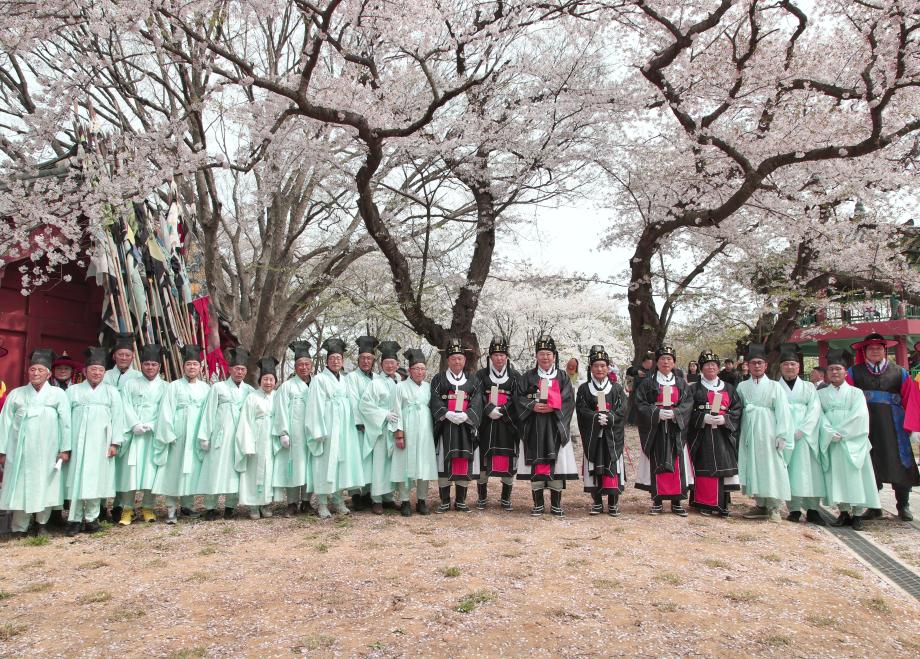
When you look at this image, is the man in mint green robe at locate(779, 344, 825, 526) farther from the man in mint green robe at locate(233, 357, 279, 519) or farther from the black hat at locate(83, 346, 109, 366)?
the black hat at locate(83, 346, 109, 366)

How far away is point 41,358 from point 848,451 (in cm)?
814

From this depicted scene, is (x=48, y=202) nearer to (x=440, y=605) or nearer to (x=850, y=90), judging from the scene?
(x=440, y=605)

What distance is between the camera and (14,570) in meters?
4.98

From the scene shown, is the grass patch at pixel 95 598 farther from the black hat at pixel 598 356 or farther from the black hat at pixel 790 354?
the black hat at pixel 790 354

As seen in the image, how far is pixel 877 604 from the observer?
4109 mm

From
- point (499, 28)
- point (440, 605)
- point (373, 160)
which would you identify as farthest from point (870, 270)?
point (440, 605)

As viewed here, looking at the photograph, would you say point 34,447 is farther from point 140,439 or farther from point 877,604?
point 877,604

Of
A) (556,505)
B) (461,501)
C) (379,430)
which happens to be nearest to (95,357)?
(379,430)

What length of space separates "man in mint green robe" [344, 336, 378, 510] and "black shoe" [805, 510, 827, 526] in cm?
461

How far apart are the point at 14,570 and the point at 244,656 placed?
283 centimetres

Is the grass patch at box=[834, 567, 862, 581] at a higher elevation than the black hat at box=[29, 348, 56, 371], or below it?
below

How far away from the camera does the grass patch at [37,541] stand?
5766mm

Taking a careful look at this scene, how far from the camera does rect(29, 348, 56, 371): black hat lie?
614 cm

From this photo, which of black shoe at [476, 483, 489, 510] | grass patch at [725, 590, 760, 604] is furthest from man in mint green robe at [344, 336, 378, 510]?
grass patch at [725, 590, 760, 604]
